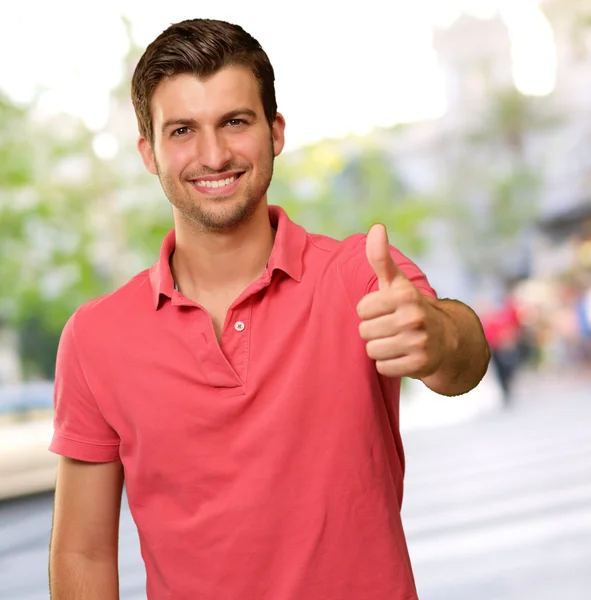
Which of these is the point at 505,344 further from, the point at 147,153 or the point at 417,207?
the point at 147,153

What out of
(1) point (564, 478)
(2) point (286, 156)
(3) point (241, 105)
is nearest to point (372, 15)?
(2) point (286, 156)

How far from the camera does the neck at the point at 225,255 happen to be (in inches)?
49.9

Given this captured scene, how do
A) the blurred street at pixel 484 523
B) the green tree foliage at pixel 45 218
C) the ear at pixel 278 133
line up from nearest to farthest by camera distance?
the ear at pixel 278 133, the blurred street at pixel 484 523, the green tree foliage at pixel 45 218

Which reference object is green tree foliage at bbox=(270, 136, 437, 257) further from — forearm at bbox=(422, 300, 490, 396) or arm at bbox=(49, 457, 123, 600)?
forearm at bbox=(422, 300, 490, 396)

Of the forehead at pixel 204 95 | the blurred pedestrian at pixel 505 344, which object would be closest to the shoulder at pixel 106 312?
the forehead at pixel 204 95

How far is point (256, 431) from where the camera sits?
44.7 inches

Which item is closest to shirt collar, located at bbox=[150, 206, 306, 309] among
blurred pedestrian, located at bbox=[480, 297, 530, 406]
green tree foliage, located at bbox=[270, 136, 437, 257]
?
blurred pedestrian, located at bbox=[480, 297, 530, 406]

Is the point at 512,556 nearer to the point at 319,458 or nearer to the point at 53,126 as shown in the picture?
the point at 319,458

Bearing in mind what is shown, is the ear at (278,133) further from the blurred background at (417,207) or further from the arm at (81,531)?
the blurred background at (417,207)

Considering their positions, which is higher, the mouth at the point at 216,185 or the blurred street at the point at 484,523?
the mouth at the point at 216,185

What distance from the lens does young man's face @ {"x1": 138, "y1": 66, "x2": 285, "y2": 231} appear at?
1209 mm

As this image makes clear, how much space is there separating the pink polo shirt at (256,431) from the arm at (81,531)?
0.04m

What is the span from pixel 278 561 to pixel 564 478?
4656 mm

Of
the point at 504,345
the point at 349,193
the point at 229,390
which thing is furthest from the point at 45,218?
the point at 229,390
